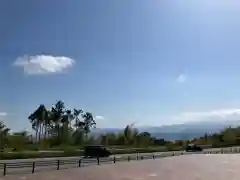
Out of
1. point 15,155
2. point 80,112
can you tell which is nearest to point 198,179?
point 15,155

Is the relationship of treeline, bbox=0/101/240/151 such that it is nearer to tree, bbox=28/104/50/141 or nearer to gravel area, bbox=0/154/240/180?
tree, bbox=28/104/50/141

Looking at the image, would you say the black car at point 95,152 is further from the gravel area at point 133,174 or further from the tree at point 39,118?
the tree at point 39,118

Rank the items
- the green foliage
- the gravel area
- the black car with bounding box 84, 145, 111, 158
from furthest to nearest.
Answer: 1. the green foliage
2. the black car with bounding box 84, 145, 111, 158
3. the gravel area

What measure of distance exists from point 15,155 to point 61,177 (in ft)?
72.6

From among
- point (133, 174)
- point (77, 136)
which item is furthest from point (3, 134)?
point (133, 174)

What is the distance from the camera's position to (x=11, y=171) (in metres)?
30.5

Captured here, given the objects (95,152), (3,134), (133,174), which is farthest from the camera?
(3,134)

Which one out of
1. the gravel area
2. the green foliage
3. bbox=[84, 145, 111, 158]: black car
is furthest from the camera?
the green foliage

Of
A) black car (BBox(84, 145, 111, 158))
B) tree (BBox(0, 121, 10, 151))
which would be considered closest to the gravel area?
black car (BBox(84, 145, 111, 158))

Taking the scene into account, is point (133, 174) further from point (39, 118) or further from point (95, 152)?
point (39, 118)

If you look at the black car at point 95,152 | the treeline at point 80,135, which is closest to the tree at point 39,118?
the treeline at point 80,135

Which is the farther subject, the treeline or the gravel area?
the treeline

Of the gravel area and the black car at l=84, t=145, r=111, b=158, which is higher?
the black car at l=84, t=145, r=111, b=158

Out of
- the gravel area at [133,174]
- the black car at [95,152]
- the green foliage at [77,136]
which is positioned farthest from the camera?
the green foliage at [77,136]
